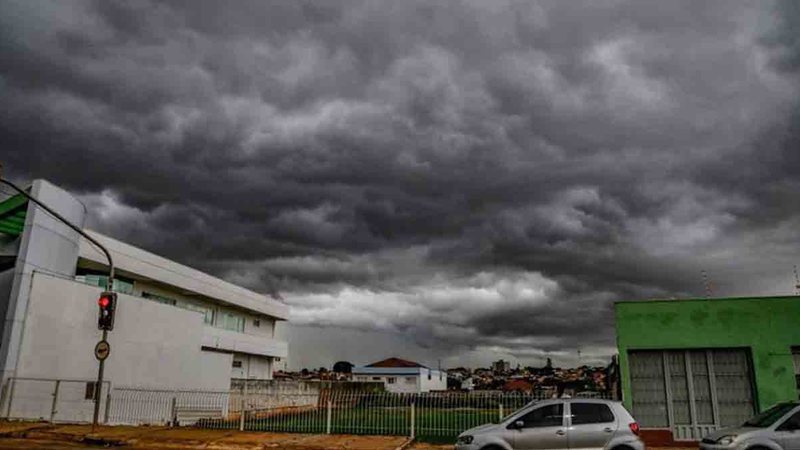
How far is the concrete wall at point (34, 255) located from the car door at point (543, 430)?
65.1ft

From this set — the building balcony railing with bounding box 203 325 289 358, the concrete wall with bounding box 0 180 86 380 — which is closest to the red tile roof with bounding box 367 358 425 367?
the building balcony railing with bounding box 203 325 289 358

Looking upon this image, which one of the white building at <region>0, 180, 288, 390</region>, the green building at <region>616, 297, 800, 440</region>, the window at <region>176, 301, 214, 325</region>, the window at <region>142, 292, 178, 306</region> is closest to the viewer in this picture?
the green building at <region>616, 297, 800, 440</region>

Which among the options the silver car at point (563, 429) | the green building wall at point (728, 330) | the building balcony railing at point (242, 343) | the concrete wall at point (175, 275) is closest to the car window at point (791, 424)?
the silver car at point (563, 429)

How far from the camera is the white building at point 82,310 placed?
24.9 metres

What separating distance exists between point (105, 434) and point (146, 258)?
20356mm

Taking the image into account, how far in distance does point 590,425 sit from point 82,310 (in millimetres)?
22232

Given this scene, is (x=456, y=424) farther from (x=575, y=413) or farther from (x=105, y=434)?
(x=105, y=434)

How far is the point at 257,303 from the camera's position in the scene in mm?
54656

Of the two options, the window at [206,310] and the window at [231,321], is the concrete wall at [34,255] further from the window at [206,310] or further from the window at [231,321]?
the window at [231,321]

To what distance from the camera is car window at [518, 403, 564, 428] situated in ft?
45.4

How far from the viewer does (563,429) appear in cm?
1369

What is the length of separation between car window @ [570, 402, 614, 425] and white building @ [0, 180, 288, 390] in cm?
2079

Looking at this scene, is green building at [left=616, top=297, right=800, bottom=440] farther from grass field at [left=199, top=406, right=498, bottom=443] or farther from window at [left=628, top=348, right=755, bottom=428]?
grass field at [left=199, top=406, right=498, bottom=443]

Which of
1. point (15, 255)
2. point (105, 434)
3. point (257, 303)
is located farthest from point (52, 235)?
point (257, 303)
